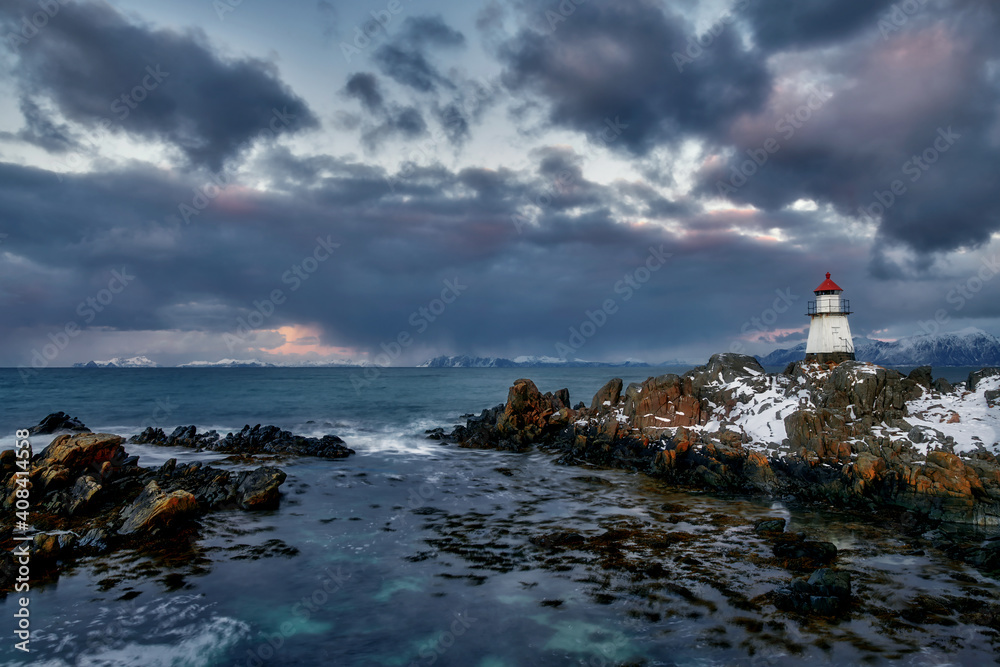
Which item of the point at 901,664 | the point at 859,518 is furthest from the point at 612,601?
the point at 859,518

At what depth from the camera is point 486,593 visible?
12.7 m

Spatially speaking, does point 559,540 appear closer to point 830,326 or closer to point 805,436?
point 805,436

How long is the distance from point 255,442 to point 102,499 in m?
15.2

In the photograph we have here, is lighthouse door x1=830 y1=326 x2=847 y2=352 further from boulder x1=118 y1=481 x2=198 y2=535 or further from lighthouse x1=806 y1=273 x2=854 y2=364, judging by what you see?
boulder x1=118 y1=481 x2=198 y2=535

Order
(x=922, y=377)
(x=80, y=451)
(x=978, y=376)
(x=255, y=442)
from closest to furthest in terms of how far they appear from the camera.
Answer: (x=80, y=451) < (x=978, y=376) < (x=922, y=377) < (x=255, y=442)

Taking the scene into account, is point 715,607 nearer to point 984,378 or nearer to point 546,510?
point 546,510

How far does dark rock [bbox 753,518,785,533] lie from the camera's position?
56.7 ft

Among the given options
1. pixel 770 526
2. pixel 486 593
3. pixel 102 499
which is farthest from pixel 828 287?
pixel 102 499

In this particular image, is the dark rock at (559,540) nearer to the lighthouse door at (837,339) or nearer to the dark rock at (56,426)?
the lighthouse door at (837,339)

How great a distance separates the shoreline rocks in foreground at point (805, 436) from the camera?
19.9 meters

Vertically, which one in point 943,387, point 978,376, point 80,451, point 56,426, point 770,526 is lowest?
point 770,526

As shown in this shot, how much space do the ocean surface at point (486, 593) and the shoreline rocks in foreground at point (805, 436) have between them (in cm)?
269

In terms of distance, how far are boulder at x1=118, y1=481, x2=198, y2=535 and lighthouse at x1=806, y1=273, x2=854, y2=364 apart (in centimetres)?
3939

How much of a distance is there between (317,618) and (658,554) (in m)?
9.82
